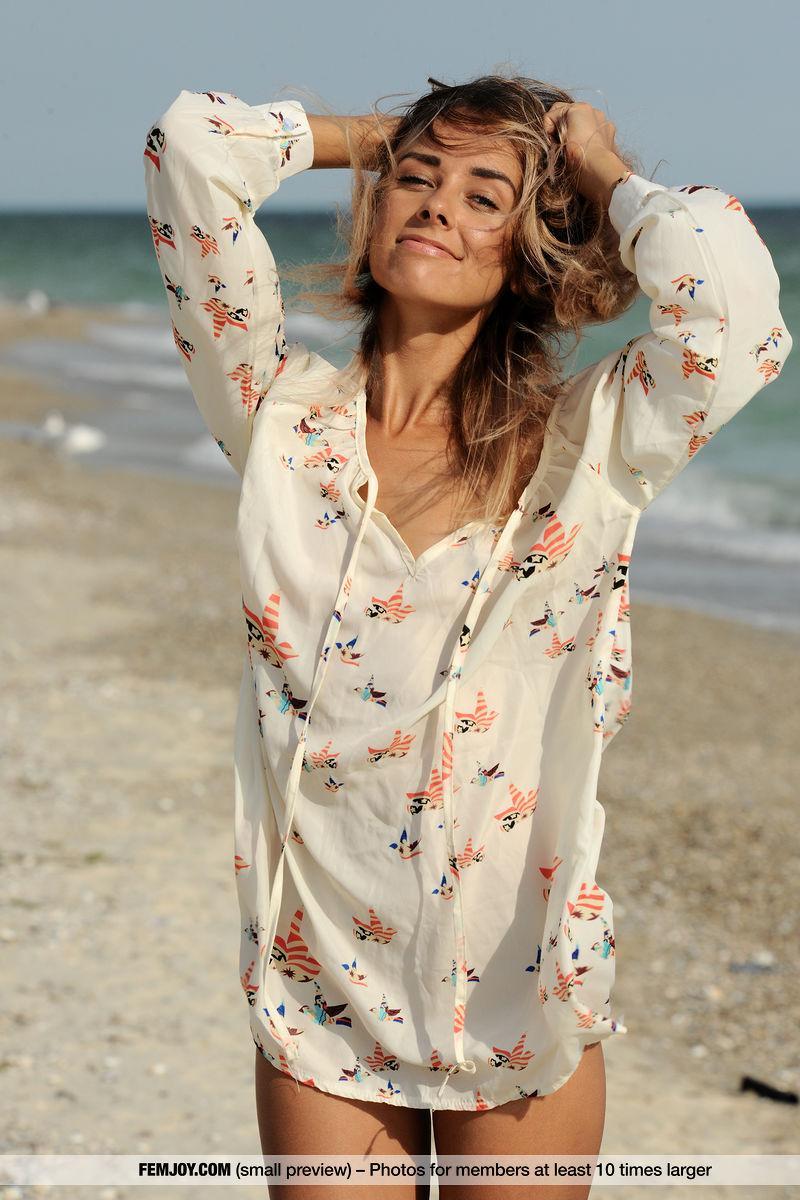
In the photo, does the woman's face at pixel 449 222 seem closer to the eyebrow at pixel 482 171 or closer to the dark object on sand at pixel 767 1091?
the eyebrow at pixel 482 171

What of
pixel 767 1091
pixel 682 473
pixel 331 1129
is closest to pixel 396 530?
pixel 331 1129

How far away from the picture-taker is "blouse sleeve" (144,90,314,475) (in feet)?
7.03

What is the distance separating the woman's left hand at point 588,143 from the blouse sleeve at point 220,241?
45 cm

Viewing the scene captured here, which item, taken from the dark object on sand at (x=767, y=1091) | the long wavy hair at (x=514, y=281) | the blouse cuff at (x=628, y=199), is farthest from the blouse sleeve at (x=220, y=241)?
the dark object on sand at (x=767, y=1091)

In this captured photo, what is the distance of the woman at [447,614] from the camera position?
208 cm

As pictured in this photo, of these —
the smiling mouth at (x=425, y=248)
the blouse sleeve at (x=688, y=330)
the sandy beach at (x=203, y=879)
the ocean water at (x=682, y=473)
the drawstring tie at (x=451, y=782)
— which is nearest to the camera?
the blouse sleeve at (x=688, y=330)

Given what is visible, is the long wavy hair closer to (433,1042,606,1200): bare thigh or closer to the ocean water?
the ocean water

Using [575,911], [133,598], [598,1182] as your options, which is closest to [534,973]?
[575,911]

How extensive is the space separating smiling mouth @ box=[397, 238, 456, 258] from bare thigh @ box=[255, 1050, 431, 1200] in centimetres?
135

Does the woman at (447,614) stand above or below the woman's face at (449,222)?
below

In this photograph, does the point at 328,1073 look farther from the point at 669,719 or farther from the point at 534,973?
the point at 669,719

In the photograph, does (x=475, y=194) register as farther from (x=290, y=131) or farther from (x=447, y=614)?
(x=447, y=614)

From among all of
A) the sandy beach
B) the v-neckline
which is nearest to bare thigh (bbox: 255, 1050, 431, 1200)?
the v-neckline

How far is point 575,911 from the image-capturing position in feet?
6.77
